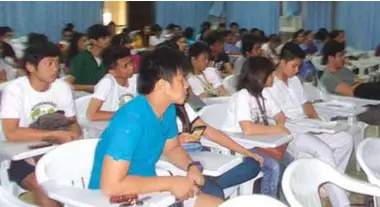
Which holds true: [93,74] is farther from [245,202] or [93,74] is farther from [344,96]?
[245,202]

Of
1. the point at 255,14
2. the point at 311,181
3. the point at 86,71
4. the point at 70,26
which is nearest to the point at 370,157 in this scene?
the point at 311,181

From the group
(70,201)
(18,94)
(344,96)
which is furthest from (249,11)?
(70,201)

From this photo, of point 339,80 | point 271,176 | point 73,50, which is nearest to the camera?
point 271,176

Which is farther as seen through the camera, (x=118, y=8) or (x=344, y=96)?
(x=118, y=8)

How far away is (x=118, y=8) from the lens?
1055 cm

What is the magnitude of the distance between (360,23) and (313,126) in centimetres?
726

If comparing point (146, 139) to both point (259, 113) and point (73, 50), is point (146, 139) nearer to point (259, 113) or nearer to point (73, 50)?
point (259, 113)

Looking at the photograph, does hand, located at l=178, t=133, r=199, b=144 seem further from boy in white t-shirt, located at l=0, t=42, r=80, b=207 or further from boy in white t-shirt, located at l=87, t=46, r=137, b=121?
boy in white t-shirt, located at l=87, t=46, r=137, b=121

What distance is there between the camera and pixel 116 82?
3.54 metres

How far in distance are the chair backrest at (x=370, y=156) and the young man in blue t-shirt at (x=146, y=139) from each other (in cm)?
63

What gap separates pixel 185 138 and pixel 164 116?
49cm

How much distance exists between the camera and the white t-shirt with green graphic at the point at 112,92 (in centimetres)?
342

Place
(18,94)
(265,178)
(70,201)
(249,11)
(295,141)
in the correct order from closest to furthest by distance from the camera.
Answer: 1. (70,201)
2. (18,94)
3. (265,178)
4. (295,141)
5. (249,11)

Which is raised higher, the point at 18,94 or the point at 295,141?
the point at 18,94
